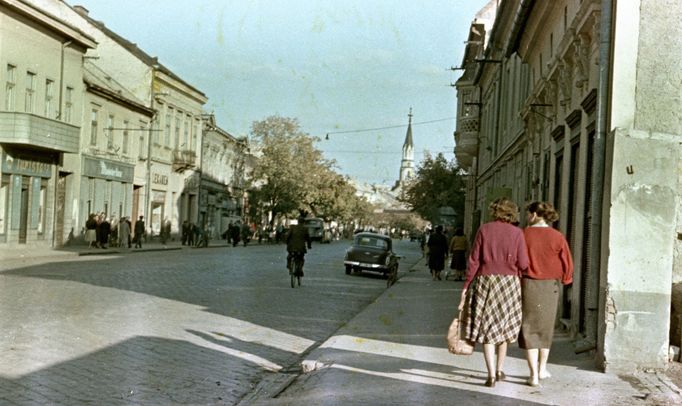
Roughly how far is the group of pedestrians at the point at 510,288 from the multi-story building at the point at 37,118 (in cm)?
2841

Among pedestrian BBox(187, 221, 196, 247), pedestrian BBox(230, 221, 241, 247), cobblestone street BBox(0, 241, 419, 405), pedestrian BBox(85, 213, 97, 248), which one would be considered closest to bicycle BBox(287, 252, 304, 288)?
cobblestone street BBox(0, 241, 419, 405)

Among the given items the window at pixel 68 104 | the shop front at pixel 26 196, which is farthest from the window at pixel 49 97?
the shop front at pixel 26 196

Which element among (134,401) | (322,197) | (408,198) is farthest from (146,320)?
(322,197)

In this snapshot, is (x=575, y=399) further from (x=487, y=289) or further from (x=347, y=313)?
(x=347, y=313)

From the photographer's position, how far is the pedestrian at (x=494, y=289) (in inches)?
311

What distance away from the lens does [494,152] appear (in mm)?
34344

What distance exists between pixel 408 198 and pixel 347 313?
5539 centimetres

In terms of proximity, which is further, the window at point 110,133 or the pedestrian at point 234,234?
the pedestrian at point 234,234

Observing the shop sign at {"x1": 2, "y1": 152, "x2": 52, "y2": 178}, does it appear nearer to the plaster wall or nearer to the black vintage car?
the black vintage car

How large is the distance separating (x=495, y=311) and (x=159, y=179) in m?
47.1

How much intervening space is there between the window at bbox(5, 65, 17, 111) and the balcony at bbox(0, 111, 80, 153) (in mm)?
1021

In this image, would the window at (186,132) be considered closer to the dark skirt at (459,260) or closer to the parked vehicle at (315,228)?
the parked vehicle at (315,228)

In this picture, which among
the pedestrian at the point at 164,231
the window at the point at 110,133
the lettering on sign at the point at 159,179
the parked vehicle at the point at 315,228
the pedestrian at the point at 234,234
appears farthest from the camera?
the parked vehicle at the point at 315,228

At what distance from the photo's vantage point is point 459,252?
2822 centimetres
